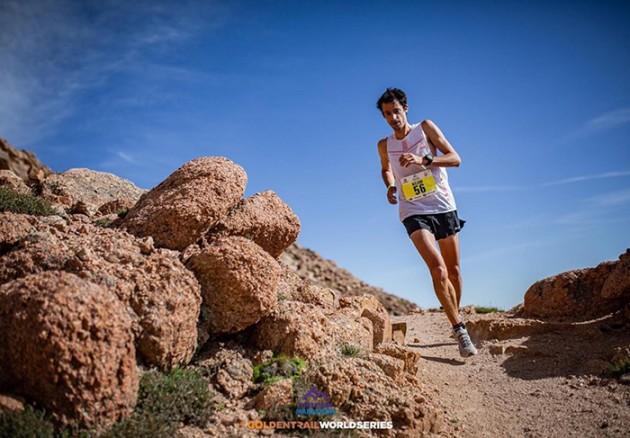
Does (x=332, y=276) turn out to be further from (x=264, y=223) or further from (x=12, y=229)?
(x=12, y=229)

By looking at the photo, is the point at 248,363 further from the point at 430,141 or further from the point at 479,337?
the point at 479,337

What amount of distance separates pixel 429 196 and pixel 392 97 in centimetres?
154

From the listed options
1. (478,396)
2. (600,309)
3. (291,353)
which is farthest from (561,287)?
(291,353)

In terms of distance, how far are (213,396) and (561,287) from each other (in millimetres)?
7688

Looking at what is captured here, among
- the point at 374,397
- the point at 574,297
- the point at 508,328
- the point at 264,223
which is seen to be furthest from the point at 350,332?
the point at 574,297

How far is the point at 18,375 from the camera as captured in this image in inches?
166

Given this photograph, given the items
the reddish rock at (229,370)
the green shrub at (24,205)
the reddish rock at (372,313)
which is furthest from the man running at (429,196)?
the green shrub at (24,205)

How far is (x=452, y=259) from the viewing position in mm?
7734

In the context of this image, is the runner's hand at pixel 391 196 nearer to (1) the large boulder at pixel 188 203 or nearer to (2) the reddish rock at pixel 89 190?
(1) the large boulder at pixel 188 203

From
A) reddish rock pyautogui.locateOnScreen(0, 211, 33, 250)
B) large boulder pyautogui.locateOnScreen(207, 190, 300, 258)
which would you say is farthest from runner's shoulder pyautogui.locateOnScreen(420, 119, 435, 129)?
reddish rock pyautogui.locateOnScreen(0, 211, 33, 250)

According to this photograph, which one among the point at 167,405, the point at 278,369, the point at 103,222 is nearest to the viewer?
the point at 167,405

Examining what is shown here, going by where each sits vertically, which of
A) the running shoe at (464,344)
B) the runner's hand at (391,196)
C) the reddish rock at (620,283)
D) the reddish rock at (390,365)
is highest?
the runner's hand at (391,196)

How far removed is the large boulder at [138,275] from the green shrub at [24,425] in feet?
3.47

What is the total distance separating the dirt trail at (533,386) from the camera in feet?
19.3
